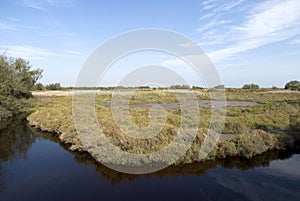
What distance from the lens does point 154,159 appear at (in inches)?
498

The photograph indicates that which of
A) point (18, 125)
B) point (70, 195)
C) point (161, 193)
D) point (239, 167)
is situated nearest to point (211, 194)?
point (161, 193)

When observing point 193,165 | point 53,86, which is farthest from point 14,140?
point 53,86

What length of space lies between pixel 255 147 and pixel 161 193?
22.1 ft

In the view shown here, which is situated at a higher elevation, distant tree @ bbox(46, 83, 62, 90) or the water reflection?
distant tree @ bbox(46, 83, 62, 90)

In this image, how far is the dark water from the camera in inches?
408

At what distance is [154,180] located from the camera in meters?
11.6

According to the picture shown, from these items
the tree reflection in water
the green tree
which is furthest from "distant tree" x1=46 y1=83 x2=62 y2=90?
the tree reflection in water

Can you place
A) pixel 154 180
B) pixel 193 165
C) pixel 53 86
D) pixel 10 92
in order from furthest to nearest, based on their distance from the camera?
1. pixel 53 86
2. pixel 10 92
3. pixel 193 165
4. pixel 154 180

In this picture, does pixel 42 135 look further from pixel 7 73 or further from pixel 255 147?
pixel 7 73

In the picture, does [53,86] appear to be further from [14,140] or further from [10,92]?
[14,140]

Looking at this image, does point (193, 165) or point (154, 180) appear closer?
point (154, 180)

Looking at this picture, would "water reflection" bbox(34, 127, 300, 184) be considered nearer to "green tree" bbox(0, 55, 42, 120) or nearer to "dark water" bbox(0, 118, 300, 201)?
"dark water" bbox(0, 118, 300, 201)

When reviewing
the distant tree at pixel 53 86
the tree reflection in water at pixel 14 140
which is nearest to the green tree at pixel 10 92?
the tree reflection in water at pixel 14 140

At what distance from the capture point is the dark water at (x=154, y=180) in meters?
10.4
